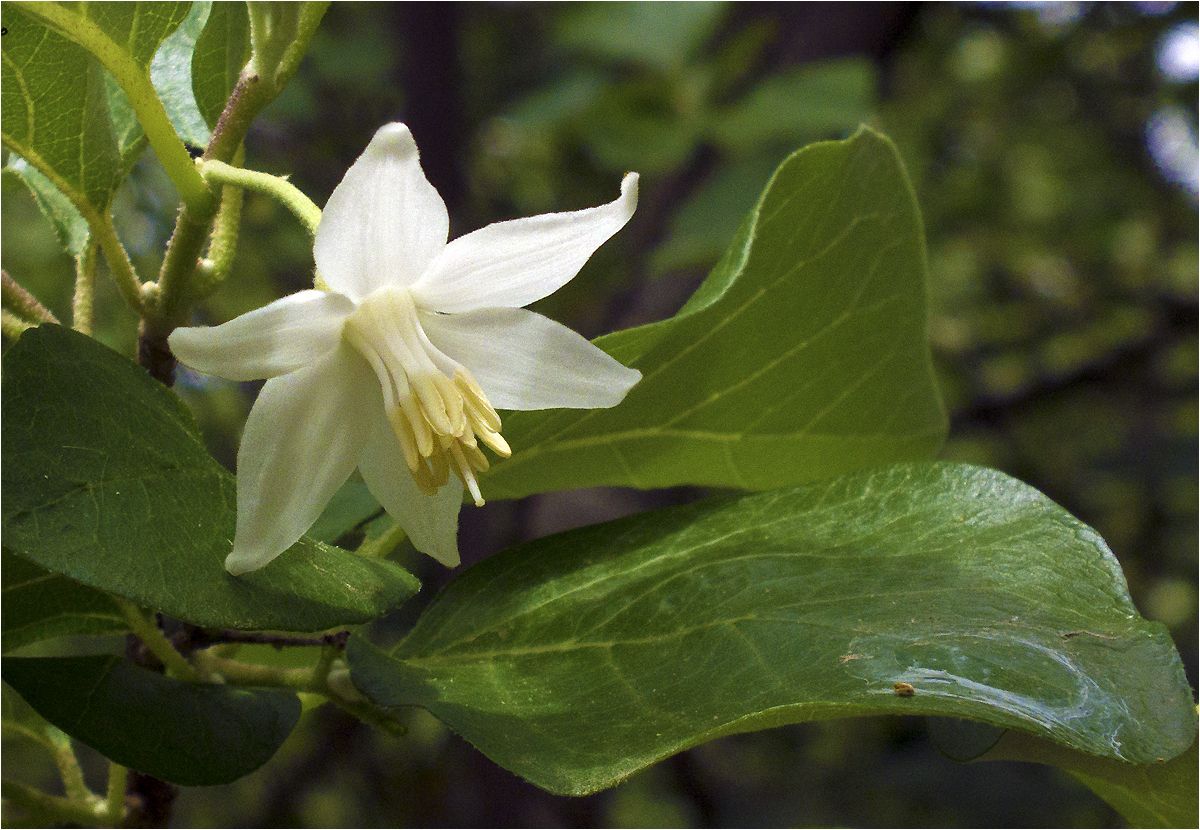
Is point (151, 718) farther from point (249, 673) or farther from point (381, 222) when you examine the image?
point (381, 222)

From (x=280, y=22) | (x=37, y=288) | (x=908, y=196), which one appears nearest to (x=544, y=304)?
(x=37, y=288)

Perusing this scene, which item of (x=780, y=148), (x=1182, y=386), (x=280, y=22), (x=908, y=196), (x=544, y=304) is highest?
(x=280, y=22)

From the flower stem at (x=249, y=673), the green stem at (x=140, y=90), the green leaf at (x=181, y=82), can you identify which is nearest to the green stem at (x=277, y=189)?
the green stem at (x=140, y=90)

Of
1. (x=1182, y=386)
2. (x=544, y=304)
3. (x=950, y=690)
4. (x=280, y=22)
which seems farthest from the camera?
(x=1182, y=386)

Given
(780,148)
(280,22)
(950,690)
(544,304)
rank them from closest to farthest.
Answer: (950,690)
(280,22)
(544,304)
(780,148)

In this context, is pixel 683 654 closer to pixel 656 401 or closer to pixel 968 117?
pixel 656 401

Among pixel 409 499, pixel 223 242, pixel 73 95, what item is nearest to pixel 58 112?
pixel 73 95
